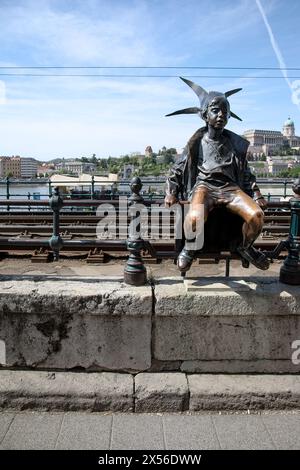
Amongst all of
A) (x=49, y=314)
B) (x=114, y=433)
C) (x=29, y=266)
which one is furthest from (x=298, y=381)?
(x=29, y=266)

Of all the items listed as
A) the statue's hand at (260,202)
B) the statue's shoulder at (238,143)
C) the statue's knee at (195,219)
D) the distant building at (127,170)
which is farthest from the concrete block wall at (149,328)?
the distant building at (127,170)

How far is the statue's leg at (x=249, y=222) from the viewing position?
309 centimetres

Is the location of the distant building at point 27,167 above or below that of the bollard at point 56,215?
above

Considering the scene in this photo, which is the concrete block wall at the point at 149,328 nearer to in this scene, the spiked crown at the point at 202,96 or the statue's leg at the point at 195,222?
the statue's leg at the point at 195,222

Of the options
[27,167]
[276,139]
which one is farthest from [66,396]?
[276,139]

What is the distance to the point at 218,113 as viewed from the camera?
11.2ft

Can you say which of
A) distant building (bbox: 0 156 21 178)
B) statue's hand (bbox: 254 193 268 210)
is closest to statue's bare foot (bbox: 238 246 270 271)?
statue's hand (bbox: 254 193 268 210)

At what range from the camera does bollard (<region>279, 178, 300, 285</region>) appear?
11.2 ft

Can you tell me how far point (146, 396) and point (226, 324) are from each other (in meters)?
0.83

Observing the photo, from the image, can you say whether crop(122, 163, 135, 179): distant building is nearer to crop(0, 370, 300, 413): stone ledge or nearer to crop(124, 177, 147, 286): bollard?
crop(124, 177, 147, 286): bollard

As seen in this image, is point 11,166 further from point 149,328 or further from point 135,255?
point 149,328

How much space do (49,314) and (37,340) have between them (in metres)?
0.24
